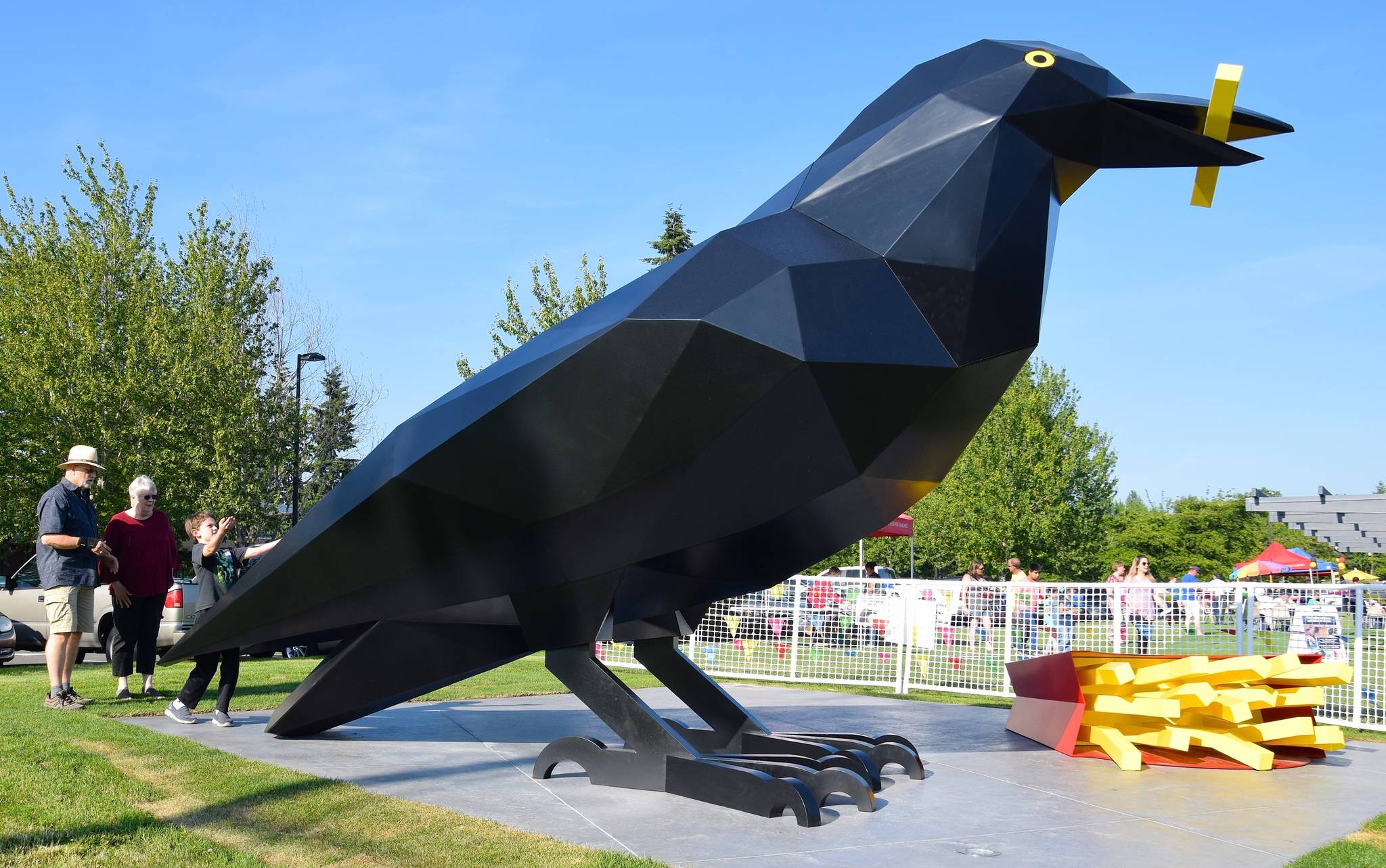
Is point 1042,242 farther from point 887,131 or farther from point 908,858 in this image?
point 908,858

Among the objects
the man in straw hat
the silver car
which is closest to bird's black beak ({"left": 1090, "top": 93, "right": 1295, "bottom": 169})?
the man in straw hat

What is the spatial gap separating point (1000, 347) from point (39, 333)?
21.6m

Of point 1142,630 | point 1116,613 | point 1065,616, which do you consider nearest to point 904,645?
point 1065,616

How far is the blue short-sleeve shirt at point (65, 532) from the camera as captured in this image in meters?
7.71

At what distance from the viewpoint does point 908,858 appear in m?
4.42

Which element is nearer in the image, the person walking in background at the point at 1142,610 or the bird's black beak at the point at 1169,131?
the bird's black beak at the point at 1169,131

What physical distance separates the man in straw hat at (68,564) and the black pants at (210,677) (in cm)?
95

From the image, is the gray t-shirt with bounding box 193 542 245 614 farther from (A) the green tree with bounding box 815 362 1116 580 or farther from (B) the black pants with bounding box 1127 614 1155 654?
(A) the green tree with bounding box 815 362 1116 580

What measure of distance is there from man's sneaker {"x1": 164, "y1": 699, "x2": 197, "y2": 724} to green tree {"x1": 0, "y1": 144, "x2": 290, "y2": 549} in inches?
595

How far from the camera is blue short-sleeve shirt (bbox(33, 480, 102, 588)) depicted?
25.3 feet

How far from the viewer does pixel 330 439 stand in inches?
1558

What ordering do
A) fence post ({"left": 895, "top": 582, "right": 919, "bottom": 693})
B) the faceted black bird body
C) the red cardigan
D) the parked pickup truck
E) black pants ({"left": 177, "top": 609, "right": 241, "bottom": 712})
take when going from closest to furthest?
the faceted black bird body, black pants ({"left": 177, "top": 609, "right": 241, "bottom": 712}), the red cardigan, fence post ({"left": 895, "top": 582, "right": 919, "bottom": 693}), the parked pickup truck

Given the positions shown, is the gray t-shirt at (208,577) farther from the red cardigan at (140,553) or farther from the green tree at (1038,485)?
the green tree at (1038,485)

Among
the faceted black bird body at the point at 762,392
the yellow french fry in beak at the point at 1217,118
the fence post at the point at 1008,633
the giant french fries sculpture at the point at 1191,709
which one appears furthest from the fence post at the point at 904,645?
the yellow french fry in beak at the point at 1217,118
